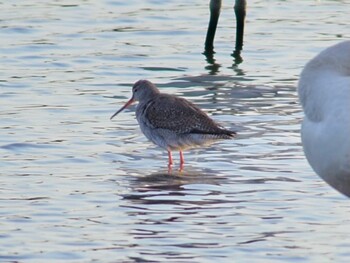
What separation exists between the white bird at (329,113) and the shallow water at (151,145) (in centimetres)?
266

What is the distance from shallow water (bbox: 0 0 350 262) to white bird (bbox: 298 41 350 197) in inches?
105

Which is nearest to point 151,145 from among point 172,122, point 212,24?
point 172,122

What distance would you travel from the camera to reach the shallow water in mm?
7758

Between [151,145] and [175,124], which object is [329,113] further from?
[151,145]

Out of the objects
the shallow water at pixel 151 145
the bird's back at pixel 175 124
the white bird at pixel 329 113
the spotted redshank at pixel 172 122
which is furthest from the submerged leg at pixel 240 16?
the white bird at pixel 329 113

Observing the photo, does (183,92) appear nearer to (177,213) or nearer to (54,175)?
(54,175)

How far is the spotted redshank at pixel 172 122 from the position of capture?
1060 cm

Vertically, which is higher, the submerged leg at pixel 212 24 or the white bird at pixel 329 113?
the white bird at pixel 329 113

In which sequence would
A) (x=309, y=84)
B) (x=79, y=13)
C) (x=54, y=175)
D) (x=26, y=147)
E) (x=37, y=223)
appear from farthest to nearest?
(x=79, y=13), (x=26, y=147), (x=54, y=175), (x=37, y=223), (x=309, y=84)

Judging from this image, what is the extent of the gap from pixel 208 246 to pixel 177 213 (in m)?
0.96

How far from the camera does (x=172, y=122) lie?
1104 centimetres

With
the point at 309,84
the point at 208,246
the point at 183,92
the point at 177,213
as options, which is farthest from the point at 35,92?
the point at 309,84

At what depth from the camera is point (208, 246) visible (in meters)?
7.59

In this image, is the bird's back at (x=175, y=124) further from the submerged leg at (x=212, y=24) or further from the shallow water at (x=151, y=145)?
the submerged leg at (x=212, y=24)
